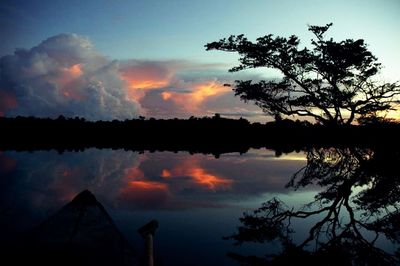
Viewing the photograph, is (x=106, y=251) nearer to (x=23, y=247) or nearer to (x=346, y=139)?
(x=23, y=247)

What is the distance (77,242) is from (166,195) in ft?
24.0

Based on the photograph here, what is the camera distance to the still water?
721cm

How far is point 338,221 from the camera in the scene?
9141 millimetres

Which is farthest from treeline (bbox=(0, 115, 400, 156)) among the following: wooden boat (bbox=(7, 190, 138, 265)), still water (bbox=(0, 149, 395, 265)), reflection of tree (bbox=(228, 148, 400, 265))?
wooden boat (bbox=(7, 190, 138, 265))

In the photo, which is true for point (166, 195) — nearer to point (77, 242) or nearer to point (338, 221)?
point (338, 221)

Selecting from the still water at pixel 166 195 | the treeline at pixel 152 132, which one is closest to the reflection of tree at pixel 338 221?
the still water at pixel 166 195

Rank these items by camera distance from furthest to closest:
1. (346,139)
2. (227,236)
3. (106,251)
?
(346,139) → (227,236) → (106,251)

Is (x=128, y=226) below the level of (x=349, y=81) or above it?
below

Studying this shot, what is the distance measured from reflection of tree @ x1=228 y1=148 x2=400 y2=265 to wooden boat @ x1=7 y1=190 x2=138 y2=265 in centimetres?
276

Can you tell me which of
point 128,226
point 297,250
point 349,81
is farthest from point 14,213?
point 349,81

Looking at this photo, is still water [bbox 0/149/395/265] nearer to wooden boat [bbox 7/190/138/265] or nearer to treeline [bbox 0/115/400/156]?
wooden boat [bbox 7/190/138/265]

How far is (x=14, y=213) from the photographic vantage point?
8812mm

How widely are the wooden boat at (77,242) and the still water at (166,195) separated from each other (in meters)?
1.49

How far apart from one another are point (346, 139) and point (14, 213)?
3020 centimetres
